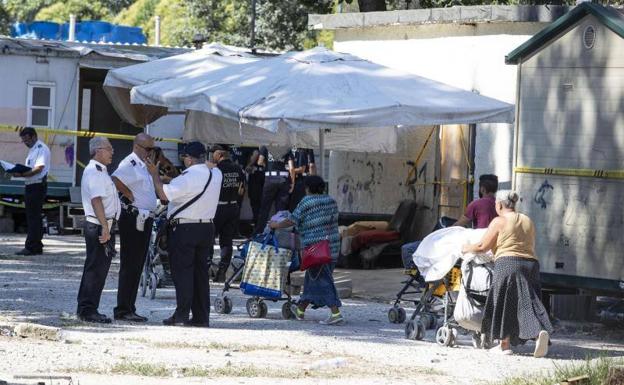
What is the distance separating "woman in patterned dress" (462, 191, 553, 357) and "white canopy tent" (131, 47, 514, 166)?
2916mm

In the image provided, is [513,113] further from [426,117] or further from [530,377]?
[530,377]

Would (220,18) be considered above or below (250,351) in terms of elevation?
above

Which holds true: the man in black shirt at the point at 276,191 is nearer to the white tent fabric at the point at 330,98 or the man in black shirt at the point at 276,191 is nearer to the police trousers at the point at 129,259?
the white tent fabric at the point at 330,98

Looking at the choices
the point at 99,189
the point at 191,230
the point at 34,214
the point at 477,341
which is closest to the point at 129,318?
the point at 191,230

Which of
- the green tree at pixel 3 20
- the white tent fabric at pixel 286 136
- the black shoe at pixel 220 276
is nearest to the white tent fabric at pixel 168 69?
the white tent fabric at pixel 286 136

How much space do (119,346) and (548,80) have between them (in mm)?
5172

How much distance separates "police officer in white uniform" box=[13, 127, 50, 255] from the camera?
68.2 feet

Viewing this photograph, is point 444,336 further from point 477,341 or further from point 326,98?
point 326,98

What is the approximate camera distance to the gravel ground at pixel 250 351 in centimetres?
1083

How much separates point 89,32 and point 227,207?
1582 centimetres

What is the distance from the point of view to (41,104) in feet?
86.0

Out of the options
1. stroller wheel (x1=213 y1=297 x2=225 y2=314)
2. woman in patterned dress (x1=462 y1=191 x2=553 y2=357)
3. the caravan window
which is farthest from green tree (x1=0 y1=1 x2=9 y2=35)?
woman in patterned dress (x1=462 y1=191 x2=553 y2=357)

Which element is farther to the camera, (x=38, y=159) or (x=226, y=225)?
(x=38, y=159)

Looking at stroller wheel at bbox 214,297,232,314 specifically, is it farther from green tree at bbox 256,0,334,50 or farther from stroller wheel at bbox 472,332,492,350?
green tree at bbox 256,0,334,50
